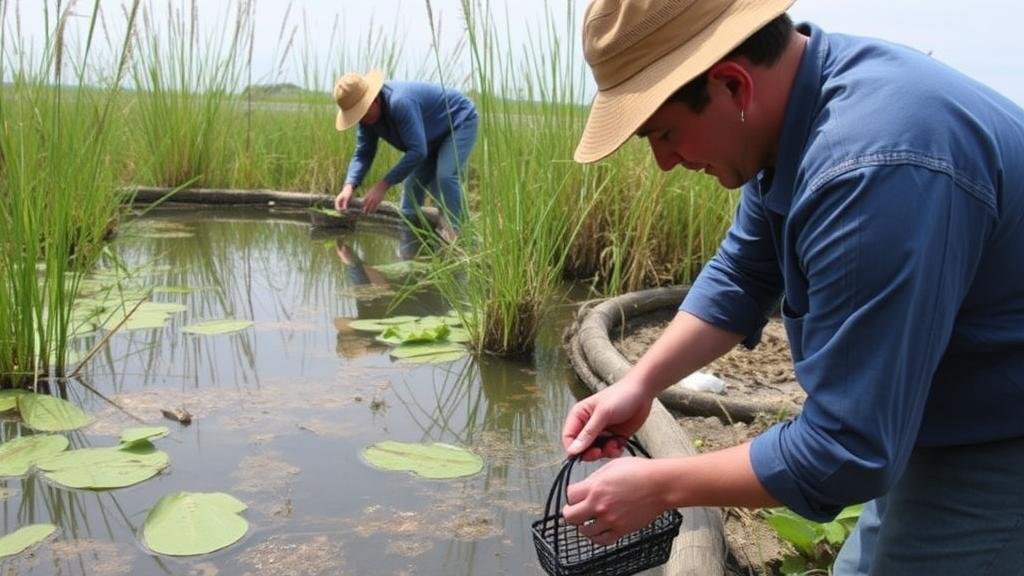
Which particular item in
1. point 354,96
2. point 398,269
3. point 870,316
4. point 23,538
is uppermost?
point 354,96

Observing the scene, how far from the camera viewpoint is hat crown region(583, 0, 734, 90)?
1.11m

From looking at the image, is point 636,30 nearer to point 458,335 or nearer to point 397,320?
point 458,335

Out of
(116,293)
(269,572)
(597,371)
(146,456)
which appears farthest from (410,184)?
(269,572)

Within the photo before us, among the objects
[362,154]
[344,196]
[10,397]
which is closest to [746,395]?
[10,397]

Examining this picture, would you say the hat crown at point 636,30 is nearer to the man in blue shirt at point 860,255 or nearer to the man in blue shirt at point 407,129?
the man in blue shirt at point 860,255

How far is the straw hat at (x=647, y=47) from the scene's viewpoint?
3.48 ft

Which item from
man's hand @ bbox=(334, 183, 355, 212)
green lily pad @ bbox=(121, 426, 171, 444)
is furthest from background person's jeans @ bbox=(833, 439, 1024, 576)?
man's hand @ bbox=(334, 183, 355, 212)

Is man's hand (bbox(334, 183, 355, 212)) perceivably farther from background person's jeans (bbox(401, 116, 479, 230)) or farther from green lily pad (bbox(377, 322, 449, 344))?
green lily pad (bbox(377, 322, 449, 344))

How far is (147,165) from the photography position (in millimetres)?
6824

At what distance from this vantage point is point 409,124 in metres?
5.16

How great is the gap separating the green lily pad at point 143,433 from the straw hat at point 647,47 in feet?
5.48

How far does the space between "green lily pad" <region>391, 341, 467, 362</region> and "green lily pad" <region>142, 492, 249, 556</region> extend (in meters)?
1.23

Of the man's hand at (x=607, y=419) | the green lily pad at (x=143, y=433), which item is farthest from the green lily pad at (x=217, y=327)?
the man's hand at (x=607, y=419)

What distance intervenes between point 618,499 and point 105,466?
160cm
